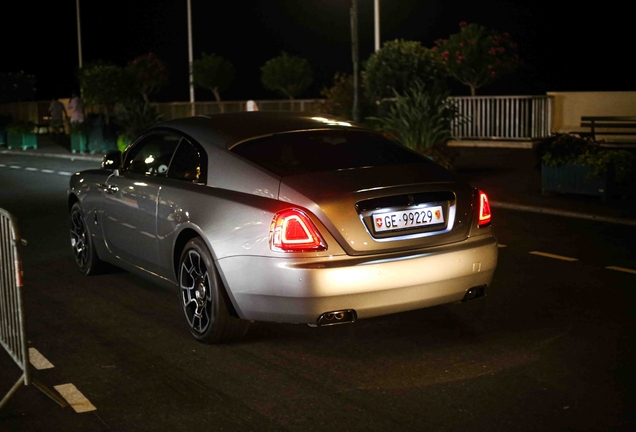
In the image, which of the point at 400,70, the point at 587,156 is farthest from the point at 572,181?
the point at 400,70

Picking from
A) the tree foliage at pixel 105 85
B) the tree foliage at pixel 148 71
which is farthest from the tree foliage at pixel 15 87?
the tree foliage at pixel 105 85

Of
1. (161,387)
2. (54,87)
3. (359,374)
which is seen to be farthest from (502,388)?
(54,87)

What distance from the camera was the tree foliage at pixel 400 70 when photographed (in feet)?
69.9

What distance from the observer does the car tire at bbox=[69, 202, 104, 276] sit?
902 cm

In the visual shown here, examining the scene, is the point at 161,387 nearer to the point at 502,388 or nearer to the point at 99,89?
the point at 502,388

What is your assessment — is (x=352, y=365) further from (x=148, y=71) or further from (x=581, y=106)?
(x=148, y=71)

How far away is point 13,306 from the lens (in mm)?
6004

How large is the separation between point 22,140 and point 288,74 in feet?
42.5

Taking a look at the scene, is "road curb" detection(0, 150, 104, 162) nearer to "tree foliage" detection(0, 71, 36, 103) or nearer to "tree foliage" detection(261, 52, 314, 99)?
"tree foliage" detection(261, 52, 314, 99)

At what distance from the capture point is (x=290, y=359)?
6.39 meters

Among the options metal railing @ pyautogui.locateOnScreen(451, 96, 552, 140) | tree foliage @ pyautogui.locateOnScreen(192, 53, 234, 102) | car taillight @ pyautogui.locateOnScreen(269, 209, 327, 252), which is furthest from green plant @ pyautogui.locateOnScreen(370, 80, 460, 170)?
tree foliage @ pyautogui.locateOnScreen(192, 53, 234, 102)

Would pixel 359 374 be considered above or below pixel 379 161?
below

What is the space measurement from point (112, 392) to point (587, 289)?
434cm

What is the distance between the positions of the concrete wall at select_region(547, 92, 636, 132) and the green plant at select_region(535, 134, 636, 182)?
14.8 m
